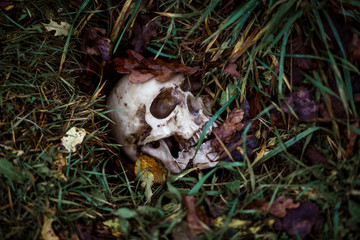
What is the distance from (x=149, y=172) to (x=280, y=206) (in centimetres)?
105

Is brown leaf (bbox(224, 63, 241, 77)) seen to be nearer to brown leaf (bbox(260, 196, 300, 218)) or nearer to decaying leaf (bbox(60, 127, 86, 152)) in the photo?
brown leaf (bbox(260, 196, 300, 218))

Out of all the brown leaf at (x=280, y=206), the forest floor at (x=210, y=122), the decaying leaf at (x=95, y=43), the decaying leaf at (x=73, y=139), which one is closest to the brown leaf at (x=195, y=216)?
the forest floor at (x=210, y=122)

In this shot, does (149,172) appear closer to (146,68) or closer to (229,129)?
(229,129)

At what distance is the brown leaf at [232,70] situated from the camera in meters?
2.09

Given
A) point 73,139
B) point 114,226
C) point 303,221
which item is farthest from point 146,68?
point 303,221

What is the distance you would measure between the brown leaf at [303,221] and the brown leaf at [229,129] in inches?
27.8

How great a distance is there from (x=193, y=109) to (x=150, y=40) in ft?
2.47

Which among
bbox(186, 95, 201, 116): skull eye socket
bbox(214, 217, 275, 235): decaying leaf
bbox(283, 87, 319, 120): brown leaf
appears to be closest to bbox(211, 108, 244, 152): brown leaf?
bbox(186, 95, 201, 116): skull eye socket

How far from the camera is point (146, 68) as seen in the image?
87.7 inches

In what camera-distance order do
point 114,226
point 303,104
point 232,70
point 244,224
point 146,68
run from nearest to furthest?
point 244,224 < point 114,226 < point 303,104 < point 232,70 < point 146,68

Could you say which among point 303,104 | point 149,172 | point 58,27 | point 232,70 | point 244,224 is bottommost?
point 149,172

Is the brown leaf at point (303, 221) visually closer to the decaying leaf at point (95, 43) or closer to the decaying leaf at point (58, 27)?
the decaying leaf at point (95, 43)

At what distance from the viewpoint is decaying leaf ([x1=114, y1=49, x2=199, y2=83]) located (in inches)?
84.6

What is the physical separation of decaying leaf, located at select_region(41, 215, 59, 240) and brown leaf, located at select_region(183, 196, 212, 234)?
84cm
